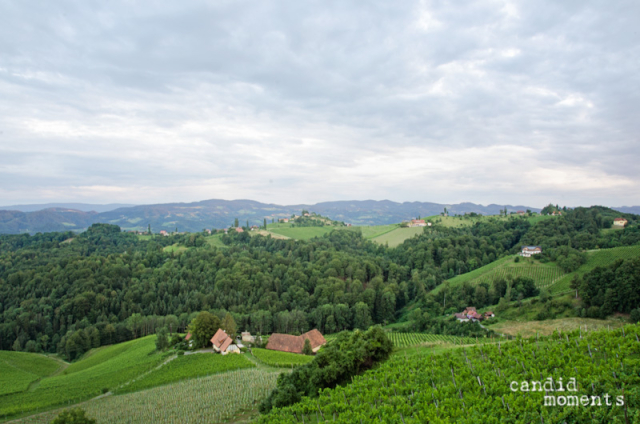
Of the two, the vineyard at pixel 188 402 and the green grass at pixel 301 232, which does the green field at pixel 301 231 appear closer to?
the green grass at pixel 301 232

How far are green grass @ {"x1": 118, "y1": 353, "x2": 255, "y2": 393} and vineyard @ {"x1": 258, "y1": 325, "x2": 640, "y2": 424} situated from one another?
16.9 m

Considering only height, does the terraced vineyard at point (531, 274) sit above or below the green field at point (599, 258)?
below

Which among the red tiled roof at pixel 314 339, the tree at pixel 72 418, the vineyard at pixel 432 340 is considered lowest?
the red tiled roof at pixel 314 339

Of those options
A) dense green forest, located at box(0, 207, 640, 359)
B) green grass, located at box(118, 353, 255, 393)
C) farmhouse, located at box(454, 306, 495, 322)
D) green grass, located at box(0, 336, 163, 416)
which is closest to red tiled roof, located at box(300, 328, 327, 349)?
dense green forest, located at box(0, 207, 640, 359)

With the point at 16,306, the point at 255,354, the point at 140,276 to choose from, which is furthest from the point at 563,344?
the point at 16,306

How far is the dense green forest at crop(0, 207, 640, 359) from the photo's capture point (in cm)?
6625

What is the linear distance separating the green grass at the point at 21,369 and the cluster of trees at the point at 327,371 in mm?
36670

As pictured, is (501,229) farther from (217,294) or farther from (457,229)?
(217,294)

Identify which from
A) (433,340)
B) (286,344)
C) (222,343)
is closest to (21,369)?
(222,343)

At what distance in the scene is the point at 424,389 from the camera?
18703mm

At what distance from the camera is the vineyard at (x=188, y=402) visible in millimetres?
25766

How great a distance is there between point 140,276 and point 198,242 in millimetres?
34876

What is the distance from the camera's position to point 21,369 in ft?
158

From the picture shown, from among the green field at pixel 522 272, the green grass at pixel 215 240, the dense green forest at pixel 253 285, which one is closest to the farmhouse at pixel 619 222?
the dense green forest at pixel 253 285
